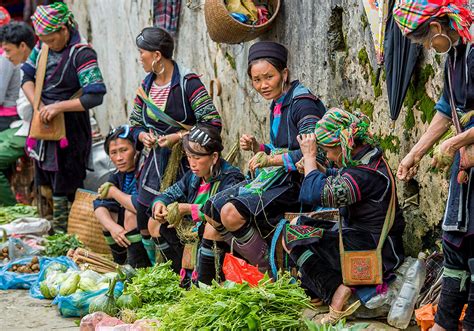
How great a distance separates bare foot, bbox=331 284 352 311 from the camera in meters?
5.73

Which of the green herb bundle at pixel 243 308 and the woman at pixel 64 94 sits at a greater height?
the woman at pixel 64 94

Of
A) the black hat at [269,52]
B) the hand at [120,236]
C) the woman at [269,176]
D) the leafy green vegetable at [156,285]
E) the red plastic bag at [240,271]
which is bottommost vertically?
the leafy green vegetable at [156,285]

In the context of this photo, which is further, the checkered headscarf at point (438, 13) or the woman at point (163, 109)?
the woman at point (163, 109)

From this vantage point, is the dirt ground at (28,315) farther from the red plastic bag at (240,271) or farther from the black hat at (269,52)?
the black hat at (269,52)

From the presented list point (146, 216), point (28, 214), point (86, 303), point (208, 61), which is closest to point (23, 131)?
point (28, 214)

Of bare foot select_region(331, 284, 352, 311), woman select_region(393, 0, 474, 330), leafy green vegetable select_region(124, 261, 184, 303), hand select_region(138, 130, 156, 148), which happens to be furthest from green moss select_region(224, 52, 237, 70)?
woman select_region(393, 0, 474, 330)

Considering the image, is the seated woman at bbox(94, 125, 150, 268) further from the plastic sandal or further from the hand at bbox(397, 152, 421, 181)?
the hand at bbox(397, 152, 421, 181)

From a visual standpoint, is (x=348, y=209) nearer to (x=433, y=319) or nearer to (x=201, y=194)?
(x=433, y=319)

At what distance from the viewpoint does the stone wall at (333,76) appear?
5984mm

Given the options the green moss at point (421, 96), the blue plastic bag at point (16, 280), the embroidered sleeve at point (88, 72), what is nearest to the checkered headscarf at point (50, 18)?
the embroidered sleeve at point (88, 72)

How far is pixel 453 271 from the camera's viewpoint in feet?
16.1

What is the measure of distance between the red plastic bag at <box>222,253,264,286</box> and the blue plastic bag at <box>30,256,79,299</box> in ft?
5.92

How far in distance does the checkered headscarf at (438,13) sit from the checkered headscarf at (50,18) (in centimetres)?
480

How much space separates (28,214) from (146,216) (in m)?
2.77
